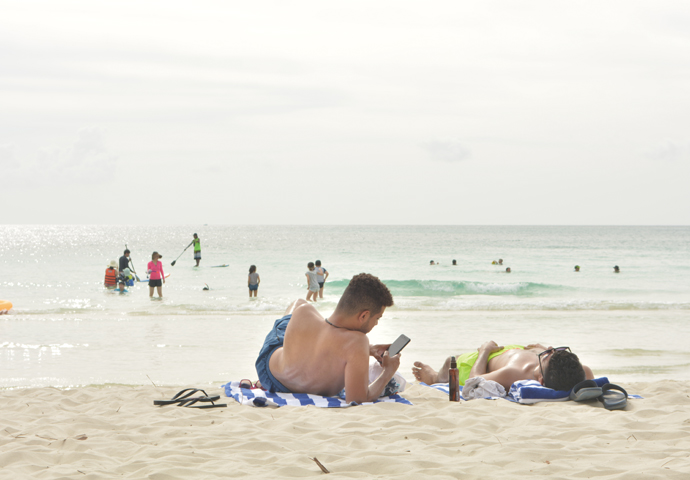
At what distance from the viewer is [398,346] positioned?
4.46 metres

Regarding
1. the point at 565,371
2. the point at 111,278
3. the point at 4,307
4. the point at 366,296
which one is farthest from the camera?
the point at 111,278

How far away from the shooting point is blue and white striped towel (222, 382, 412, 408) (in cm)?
446

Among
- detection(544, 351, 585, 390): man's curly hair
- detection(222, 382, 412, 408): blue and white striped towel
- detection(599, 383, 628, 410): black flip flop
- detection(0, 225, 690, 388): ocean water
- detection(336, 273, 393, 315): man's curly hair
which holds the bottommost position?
detection(0, 225, 690, 388): ocean water

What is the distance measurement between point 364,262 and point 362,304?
108 feet

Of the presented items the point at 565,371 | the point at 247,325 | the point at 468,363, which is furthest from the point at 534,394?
the point at 247,325

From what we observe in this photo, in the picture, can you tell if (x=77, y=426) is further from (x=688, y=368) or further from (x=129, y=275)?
(x=129, y=275)

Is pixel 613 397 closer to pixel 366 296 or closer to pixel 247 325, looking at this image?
pixel 366 296

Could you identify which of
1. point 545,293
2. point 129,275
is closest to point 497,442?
point 129,275

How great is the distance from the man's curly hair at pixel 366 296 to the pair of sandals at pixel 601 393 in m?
1.90

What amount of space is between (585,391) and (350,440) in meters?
2.30

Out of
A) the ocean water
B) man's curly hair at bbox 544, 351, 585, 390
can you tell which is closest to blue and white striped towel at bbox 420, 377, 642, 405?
man's curly hair at bbox 544, 351, 585, 390

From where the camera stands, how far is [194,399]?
457cm

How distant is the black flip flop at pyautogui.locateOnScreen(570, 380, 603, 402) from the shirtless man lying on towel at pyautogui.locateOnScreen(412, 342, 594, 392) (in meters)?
0.08

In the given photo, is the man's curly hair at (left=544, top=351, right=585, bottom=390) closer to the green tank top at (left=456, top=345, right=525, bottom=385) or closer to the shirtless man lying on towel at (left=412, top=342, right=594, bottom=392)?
the shirtless man lying on towel at (left=412, top=342, right=594, bottom=392)
